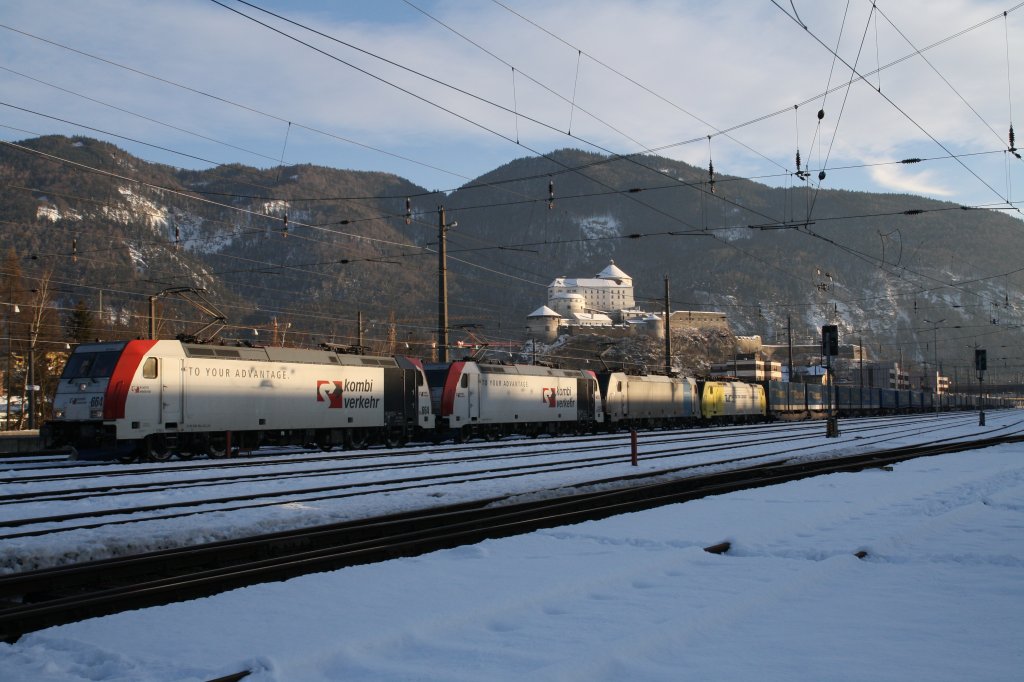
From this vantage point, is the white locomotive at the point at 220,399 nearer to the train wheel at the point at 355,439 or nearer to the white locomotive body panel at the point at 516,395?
the train wheel at the point at 355,439

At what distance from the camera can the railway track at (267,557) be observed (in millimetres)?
8000

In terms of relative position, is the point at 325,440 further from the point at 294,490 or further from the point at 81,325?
the point at 81,325

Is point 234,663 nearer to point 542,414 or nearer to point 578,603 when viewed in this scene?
point 578,603

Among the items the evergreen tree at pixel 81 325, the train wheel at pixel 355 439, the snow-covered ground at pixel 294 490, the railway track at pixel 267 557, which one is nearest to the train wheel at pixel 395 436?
the train wheel at pixel 355 439

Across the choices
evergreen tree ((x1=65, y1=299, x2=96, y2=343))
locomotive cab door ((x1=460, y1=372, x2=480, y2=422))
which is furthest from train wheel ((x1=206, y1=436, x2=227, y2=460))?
evergreen tree ((x1=65, y1=299, x2=96, y2=343))

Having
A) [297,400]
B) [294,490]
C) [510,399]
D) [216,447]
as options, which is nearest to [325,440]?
[297,400]

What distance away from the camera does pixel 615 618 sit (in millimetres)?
7250

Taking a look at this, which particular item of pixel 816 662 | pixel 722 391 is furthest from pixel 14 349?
pixel 816 662

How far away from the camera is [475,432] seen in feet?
131

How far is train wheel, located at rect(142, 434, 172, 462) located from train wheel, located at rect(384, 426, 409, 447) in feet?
31.7

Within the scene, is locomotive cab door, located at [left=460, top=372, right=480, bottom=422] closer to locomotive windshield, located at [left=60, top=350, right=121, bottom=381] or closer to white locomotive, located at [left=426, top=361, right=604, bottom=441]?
white locomotive, located at [left=426, top=361, right=604, bottom=441]

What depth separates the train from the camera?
24.6 metres

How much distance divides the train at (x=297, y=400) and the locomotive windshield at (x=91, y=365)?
4 centimetres

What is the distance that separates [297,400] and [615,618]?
2388cm
